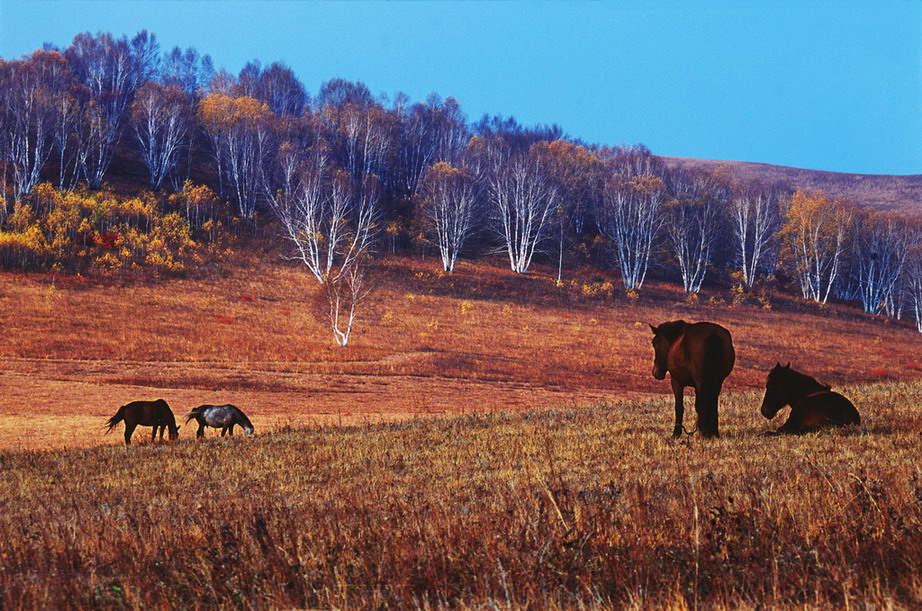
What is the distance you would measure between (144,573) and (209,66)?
147825mm

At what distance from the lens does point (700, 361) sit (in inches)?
397

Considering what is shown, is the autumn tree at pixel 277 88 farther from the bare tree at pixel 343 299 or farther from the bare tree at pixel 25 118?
the bare tree at pixel 343 299

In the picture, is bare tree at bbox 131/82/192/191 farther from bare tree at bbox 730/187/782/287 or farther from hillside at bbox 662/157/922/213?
hillside at bbox 662/157/922/213

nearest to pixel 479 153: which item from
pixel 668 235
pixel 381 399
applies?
pixel 668 235

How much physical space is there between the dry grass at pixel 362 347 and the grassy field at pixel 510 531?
903 centimetres

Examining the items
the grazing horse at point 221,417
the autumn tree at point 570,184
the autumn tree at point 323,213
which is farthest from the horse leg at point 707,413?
the autumn tree at point 570,184

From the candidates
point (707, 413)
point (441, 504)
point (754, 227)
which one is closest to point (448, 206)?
point (754, 227)

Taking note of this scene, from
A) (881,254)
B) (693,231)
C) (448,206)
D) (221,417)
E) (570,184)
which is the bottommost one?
(221,417)

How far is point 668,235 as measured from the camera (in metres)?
89.0

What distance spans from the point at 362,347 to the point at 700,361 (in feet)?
121

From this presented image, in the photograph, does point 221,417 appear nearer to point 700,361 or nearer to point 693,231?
point 700,361

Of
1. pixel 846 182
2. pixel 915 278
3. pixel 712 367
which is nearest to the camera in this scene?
pixel 712 367

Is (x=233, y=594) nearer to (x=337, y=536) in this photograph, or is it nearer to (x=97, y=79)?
(x=337, y=536)

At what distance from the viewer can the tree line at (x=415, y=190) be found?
72.3 metres
